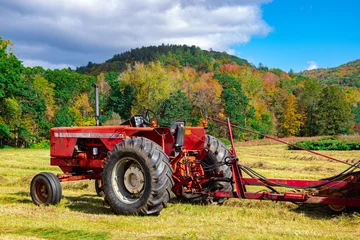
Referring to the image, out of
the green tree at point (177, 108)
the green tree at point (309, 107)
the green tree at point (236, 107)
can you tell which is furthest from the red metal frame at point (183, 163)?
the green tree at point (309, 107)

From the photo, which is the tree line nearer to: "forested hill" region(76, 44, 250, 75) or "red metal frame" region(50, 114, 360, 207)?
"red metal frame" region(50, 114, 360, 207)

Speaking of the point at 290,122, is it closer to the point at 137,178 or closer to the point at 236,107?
the point at 236,107

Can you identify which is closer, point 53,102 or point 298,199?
point 298,199

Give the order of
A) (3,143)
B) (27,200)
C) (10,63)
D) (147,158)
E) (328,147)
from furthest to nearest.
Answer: (3,143), (10,63), (328,147), (27,200), (147,158)

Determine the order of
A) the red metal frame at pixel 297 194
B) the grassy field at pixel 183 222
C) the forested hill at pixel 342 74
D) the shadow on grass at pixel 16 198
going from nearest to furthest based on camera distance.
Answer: the grassy field at pixel 183 222 → the red metal frame at pixel 297 194 → the shadow on grass at pixel 16 198 → the forested hill at pixel 342 74

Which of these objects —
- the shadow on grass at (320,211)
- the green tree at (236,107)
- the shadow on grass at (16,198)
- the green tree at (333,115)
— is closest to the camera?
the shadow on grass at (320,211)

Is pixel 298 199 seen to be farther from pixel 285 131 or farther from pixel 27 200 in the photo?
pixel 285 131

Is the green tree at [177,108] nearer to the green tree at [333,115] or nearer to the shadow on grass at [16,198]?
the green tree at [333,115]

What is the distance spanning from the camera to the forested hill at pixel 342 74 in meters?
143

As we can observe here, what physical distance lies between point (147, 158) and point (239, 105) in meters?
56.7

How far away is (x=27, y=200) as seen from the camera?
30.2 feet

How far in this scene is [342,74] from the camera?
168m

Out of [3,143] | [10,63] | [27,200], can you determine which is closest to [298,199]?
[27,200]

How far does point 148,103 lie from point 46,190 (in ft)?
162
